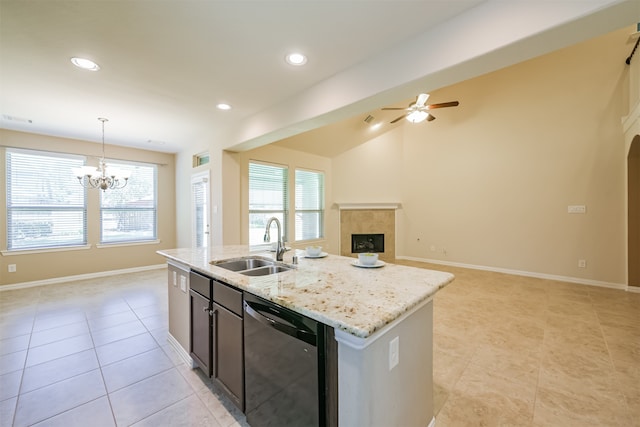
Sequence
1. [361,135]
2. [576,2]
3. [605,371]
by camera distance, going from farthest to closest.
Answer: [361,135] < [605,371] < [576,2]

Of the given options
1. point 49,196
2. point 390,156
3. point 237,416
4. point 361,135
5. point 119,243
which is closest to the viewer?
point 237,416

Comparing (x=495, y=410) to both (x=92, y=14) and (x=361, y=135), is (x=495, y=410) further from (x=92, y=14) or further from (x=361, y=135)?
(x=361, y=135)

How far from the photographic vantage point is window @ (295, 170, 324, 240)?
5695 mm

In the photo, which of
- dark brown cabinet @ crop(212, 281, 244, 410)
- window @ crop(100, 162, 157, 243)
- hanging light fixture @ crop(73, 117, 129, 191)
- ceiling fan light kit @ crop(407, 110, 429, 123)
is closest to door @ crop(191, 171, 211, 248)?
hanging light fixture @ crop(73, 117, 129, 191)

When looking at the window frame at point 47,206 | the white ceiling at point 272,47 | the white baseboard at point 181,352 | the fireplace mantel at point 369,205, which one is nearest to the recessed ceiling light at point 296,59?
the white ceiling at point 272,47

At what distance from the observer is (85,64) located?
7.74 feet

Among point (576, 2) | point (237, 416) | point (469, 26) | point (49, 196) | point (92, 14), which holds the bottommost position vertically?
point (237, 416)

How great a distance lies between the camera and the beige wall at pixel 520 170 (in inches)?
166

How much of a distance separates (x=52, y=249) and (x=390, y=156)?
A: 23.9ft

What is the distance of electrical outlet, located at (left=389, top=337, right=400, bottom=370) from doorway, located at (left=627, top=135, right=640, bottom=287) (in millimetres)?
5305

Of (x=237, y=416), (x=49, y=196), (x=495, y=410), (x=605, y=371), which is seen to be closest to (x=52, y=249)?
(x=49, y=196)

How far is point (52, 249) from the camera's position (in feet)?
15.0

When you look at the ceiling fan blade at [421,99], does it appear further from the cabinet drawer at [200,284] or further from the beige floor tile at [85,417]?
the beige floor tile at [85,417]

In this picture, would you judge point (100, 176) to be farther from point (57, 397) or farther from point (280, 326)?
point (280, 326)
